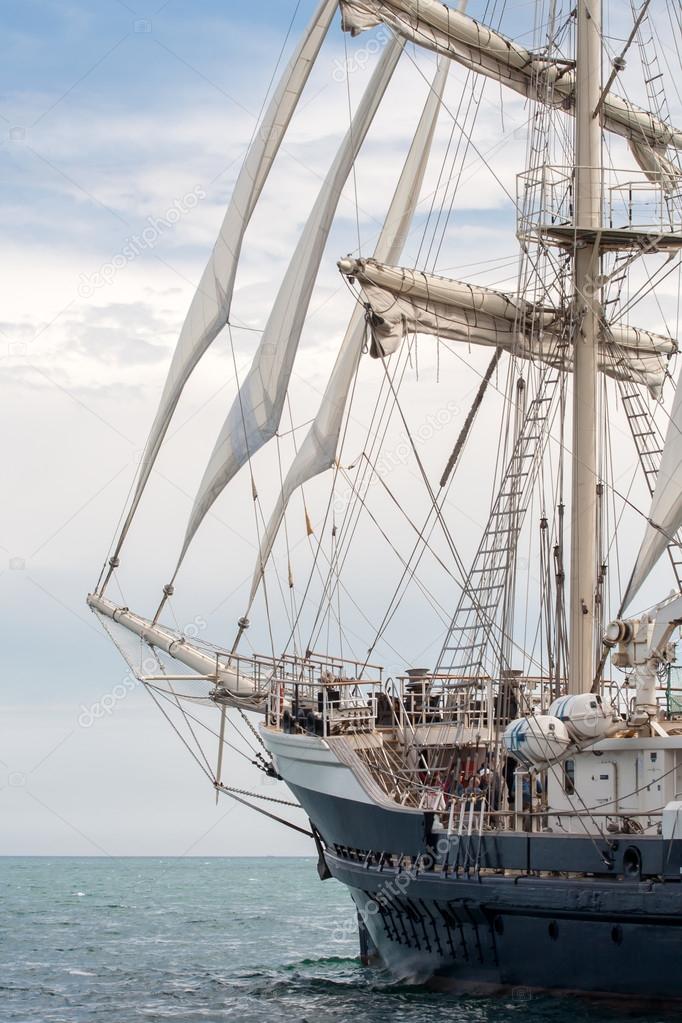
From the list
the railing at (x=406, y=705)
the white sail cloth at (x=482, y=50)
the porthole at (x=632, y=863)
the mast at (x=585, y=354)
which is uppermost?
the white sail cloth at (x=482, y=50)

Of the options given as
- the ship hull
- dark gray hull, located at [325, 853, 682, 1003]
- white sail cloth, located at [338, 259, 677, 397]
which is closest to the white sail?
white sail cloth, located at [338, 259, 677, 397]

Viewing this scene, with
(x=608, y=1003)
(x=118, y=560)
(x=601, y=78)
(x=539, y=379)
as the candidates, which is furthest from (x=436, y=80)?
(x=608, y=1003)

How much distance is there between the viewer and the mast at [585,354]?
3381 centimetres

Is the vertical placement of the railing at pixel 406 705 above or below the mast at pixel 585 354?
below

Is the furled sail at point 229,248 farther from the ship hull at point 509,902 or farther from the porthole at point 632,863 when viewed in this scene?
the porthole at point 632,863

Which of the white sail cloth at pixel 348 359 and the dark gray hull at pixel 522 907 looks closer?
the dark gray hull at pixel 522 907

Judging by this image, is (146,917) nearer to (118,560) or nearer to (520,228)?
(118,560)

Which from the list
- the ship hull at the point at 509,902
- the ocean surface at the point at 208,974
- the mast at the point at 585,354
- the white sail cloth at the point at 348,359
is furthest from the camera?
the white sail cloth at the point at 348,359

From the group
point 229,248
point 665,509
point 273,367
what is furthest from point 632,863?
point 229,248

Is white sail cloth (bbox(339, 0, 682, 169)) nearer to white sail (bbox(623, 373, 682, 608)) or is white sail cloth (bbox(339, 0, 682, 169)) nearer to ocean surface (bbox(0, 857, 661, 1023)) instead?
white sail (bbox(623, 373, 682, 608))

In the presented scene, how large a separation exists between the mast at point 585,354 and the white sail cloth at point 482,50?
54.7 inches

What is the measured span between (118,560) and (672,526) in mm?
17117

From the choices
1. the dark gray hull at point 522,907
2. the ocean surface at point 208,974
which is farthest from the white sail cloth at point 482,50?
the ocean surface at point 208,974

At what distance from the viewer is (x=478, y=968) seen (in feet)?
94.8
